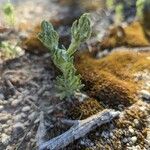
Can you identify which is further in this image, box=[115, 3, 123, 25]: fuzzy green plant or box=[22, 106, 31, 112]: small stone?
box=[115, 3, 123, 25]: fuzzy green plant

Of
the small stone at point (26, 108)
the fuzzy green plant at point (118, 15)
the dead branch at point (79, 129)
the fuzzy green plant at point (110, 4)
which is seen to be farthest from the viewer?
the fuzzy green plant at point (110, 4)

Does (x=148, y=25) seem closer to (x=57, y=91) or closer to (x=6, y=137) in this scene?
(x=57, y=91)

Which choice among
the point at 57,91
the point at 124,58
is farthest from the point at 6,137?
the point at 124,58

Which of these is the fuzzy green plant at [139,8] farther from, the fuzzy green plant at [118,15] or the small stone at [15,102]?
the small stone at [15,102]

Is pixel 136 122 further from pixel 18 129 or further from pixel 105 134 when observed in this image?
pixel 18 129

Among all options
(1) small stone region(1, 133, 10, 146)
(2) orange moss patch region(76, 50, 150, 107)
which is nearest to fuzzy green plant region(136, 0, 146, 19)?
(2) orange moss patch region(76, 50, 150, 107)

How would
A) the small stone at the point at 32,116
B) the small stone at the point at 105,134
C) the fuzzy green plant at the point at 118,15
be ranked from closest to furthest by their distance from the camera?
1. the small stone at the point at 105,134
2. the small stone at the point at 32,116
3. the fuzzy green plant at the point at 118,15

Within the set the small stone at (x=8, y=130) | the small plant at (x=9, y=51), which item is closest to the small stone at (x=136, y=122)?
the small stone at (x=8, y=130)

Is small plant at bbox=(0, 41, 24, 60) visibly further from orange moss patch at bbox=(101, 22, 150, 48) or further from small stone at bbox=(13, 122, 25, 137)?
small stone at bbox=(13, 122, 25, 137)
